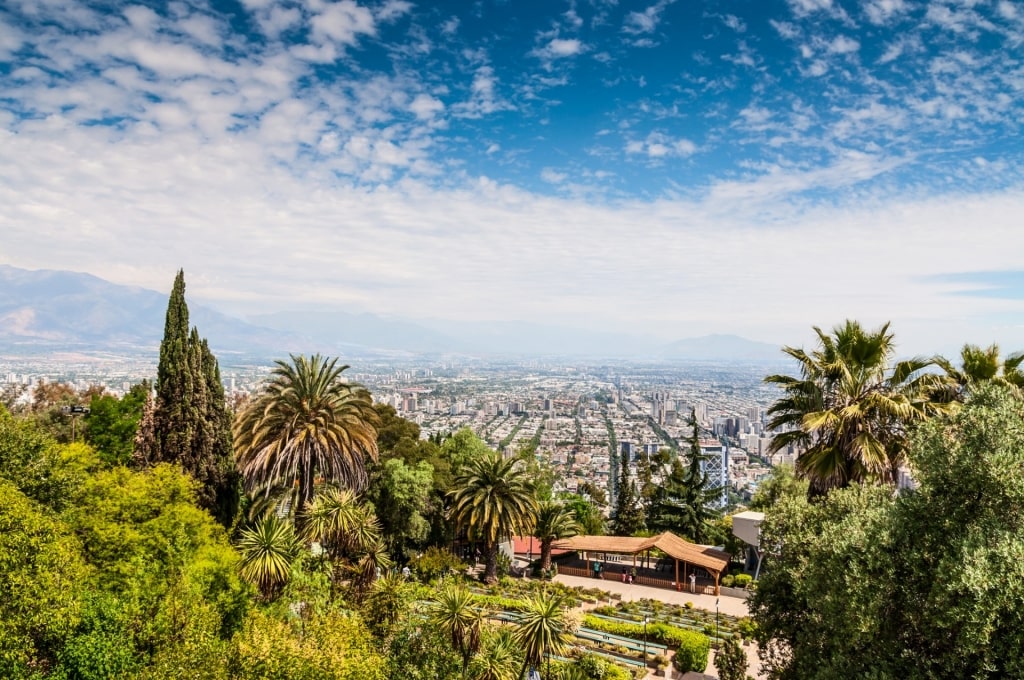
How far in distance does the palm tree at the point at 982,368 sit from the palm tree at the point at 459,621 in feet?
34.7

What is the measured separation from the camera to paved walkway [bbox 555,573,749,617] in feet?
72.4

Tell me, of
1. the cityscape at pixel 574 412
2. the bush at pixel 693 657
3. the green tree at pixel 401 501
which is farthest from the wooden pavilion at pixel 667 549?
the cityscape at pixel 574 412

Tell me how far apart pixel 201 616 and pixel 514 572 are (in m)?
17.6

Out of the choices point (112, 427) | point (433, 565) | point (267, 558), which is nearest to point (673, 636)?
point (433, 565)

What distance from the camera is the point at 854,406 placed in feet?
33.1

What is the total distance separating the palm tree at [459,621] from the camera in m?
12.7

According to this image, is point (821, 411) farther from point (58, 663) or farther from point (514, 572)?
point (514, 572)

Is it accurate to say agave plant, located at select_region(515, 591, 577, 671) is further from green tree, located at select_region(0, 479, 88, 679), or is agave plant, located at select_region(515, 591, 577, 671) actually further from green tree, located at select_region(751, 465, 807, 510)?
green tree, located at select_region(751, 465, 807, 510)

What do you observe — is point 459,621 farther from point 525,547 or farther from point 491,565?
point 525,547

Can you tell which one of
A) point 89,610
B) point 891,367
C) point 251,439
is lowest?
point 89,610

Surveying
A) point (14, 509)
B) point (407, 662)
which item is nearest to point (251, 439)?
point (14, 509)

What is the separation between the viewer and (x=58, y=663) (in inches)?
396

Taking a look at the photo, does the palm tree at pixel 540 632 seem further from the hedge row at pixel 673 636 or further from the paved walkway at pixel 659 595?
the paved walkway at pixel 659 595

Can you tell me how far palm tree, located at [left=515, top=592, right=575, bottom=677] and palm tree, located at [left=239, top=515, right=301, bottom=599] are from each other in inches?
234
